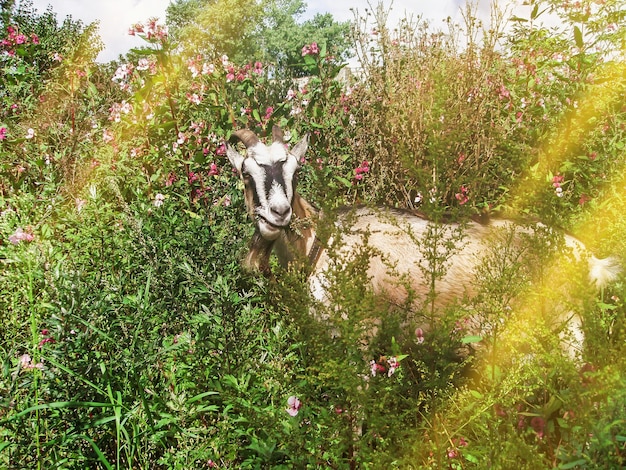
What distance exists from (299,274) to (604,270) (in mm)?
2222

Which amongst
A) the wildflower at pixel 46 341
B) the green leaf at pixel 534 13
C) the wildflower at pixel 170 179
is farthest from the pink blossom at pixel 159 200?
the green leaf at pixel 534 13

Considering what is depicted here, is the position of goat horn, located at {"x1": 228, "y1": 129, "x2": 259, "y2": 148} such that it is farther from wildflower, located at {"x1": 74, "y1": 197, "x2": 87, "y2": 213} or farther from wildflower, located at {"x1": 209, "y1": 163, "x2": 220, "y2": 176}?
wildflower, located at {"x1": 74, "y1": 197, "x2": 87, "y2": 213}

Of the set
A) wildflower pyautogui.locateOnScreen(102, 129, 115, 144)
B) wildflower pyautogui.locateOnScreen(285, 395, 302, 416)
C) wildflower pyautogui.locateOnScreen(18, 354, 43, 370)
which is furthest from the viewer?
wildflower pyautogui.locateOnScreen(102, 129, 115, 144)

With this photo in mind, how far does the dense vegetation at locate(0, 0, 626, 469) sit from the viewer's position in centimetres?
210

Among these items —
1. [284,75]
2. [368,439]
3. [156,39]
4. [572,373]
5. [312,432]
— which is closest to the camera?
[572,373]

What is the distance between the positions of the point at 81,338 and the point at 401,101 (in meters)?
4.56

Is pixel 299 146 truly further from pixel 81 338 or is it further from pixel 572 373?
pixel 572 373

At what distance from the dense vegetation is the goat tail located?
0.16m

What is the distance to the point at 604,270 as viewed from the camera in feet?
11.7

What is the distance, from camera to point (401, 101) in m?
6.03

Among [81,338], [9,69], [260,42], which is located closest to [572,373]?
[81,338]

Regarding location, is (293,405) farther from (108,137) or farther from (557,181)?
(108,137)

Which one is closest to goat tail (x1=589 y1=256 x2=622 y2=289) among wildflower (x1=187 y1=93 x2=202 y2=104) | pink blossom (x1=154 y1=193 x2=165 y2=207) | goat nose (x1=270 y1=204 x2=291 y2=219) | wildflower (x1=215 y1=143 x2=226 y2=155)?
goat nose (x1=270 y1=204 x2=291 y2=219)

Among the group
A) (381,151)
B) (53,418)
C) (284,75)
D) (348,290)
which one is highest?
(284,75)
